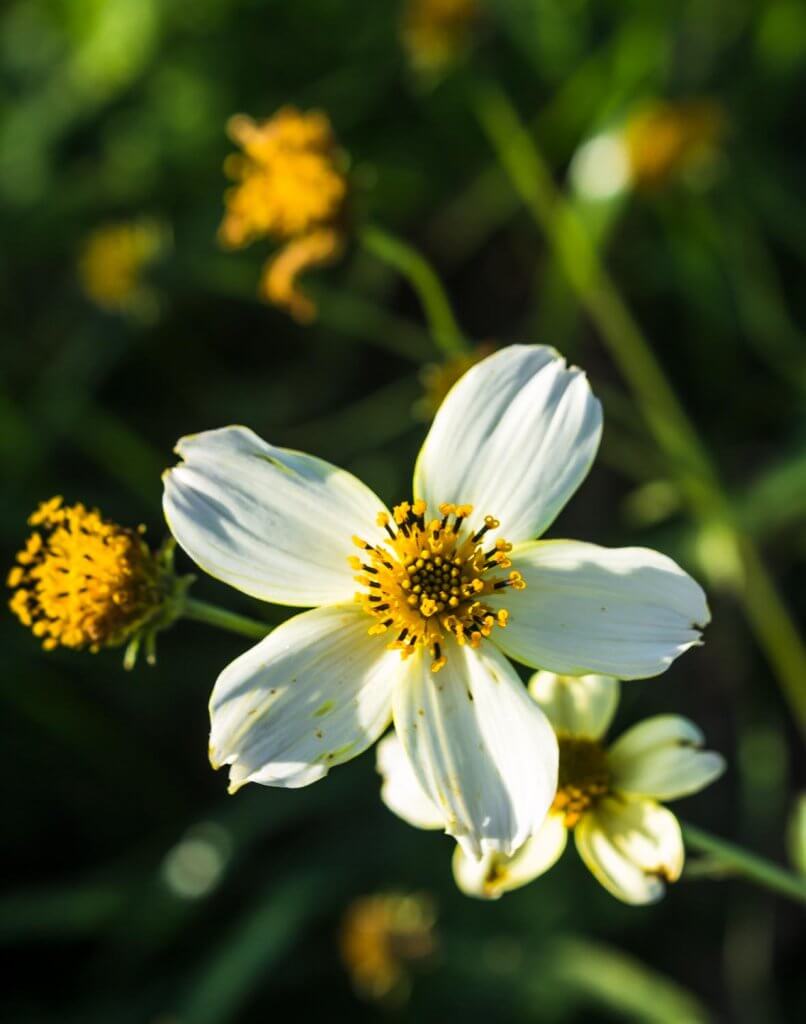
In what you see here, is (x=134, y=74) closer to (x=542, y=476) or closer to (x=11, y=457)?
(x=11, y=457)

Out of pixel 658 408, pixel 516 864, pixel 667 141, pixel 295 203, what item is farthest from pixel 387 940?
A: pixel 667 141

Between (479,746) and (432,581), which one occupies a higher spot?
(432,581)

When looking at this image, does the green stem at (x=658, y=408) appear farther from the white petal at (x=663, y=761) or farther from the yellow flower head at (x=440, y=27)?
the white petal at (x=663, y=761)

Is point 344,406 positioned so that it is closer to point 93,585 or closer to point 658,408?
point 658,408

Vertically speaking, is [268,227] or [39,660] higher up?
[268,227]

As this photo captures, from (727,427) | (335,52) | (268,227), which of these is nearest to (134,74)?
(335,52)
